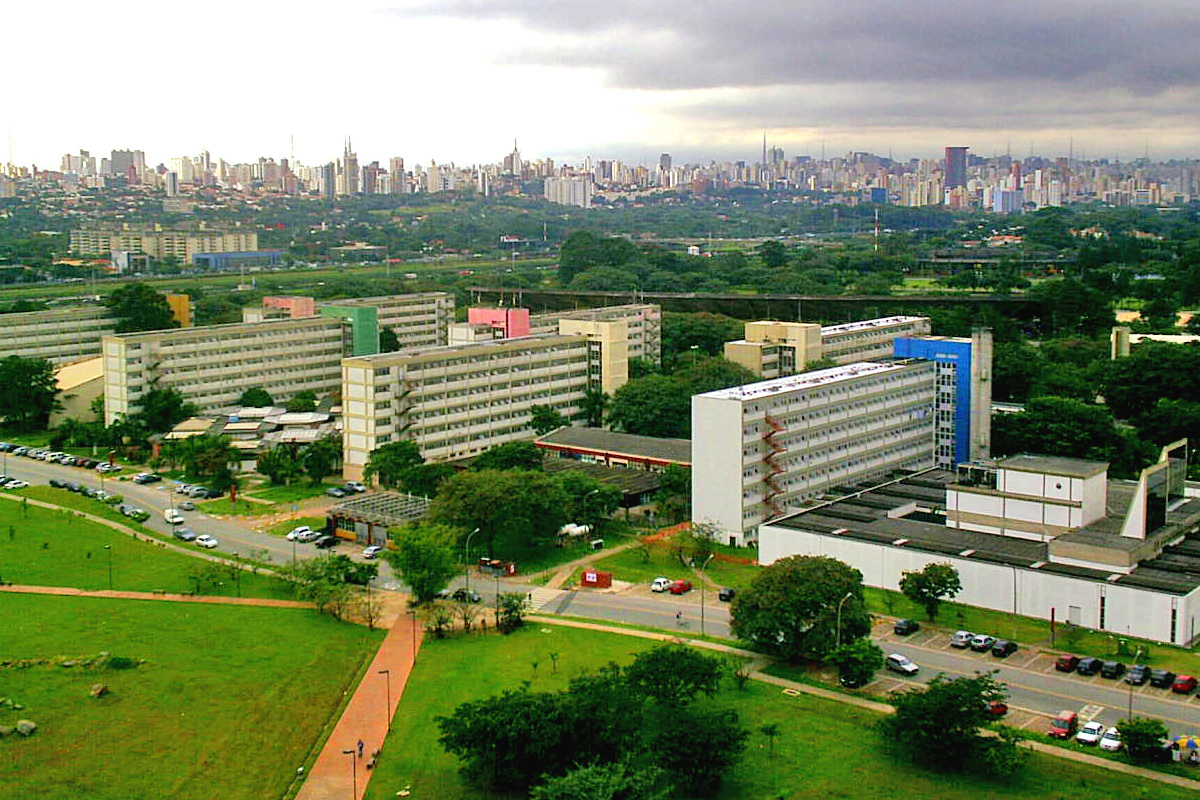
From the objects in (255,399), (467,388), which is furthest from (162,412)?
(467,388)

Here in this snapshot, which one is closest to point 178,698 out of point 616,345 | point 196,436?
point 196,436

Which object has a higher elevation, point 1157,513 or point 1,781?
point 1157,513

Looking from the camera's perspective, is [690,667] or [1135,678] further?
[1135,678]

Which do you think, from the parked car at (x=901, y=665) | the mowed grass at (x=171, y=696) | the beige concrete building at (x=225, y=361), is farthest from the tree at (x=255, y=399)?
the parked car at (x=901, y=665)

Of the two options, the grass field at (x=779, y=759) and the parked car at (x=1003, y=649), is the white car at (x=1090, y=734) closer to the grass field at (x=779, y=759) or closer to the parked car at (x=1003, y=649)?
the grass field at (x=779, y=759)

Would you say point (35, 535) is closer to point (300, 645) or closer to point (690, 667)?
point (300, 645)

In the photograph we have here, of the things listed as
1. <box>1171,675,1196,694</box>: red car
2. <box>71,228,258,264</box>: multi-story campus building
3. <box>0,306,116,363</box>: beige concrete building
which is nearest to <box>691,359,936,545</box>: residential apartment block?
<box>1171,675,1196,694</box>: red car

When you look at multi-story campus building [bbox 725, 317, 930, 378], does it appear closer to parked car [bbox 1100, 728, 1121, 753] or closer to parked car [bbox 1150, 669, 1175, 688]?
parked car [bbox 1150, 669, 1175, 688]
